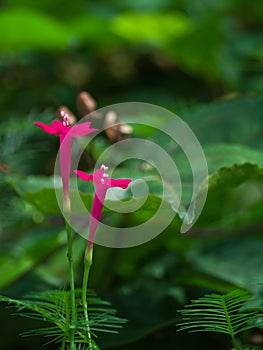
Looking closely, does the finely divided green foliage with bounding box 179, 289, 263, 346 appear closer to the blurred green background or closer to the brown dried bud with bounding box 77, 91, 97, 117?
the blurred green background

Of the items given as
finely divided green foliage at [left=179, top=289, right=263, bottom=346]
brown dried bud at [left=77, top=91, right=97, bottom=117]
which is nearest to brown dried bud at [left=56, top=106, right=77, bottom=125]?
brown dried bud at [left=77, top=91, right=97, bottom=117]

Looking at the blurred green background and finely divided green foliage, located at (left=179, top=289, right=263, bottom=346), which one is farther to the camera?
the blurred green background

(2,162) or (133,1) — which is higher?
(133,1)

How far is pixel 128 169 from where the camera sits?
779 millimetres

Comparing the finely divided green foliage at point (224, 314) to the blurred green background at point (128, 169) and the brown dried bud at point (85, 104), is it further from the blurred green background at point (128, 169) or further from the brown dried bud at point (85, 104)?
the brown dried bud at point (85, 104)

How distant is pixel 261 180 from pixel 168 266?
253 mm

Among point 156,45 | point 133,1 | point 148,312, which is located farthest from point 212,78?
point 148,312

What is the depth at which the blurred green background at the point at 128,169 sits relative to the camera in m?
0.69

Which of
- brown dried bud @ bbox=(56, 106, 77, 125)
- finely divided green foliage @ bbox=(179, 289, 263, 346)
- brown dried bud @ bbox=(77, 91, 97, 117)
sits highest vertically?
brown dried bud @ bbox=(77, 91, 97, 117)

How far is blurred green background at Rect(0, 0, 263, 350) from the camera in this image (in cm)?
69

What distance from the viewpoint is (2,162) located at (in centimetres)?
82

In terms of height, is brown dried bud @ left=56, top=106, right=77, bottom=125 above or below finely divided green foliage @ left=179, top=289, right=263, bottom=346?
above

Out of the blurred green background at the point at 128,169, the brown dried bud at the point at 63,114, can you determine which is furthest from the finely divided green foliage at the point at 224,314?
the brown dried bud at the point at 63,114

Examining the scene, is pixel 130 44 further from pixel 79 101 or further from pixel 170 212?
pixel 170 212
